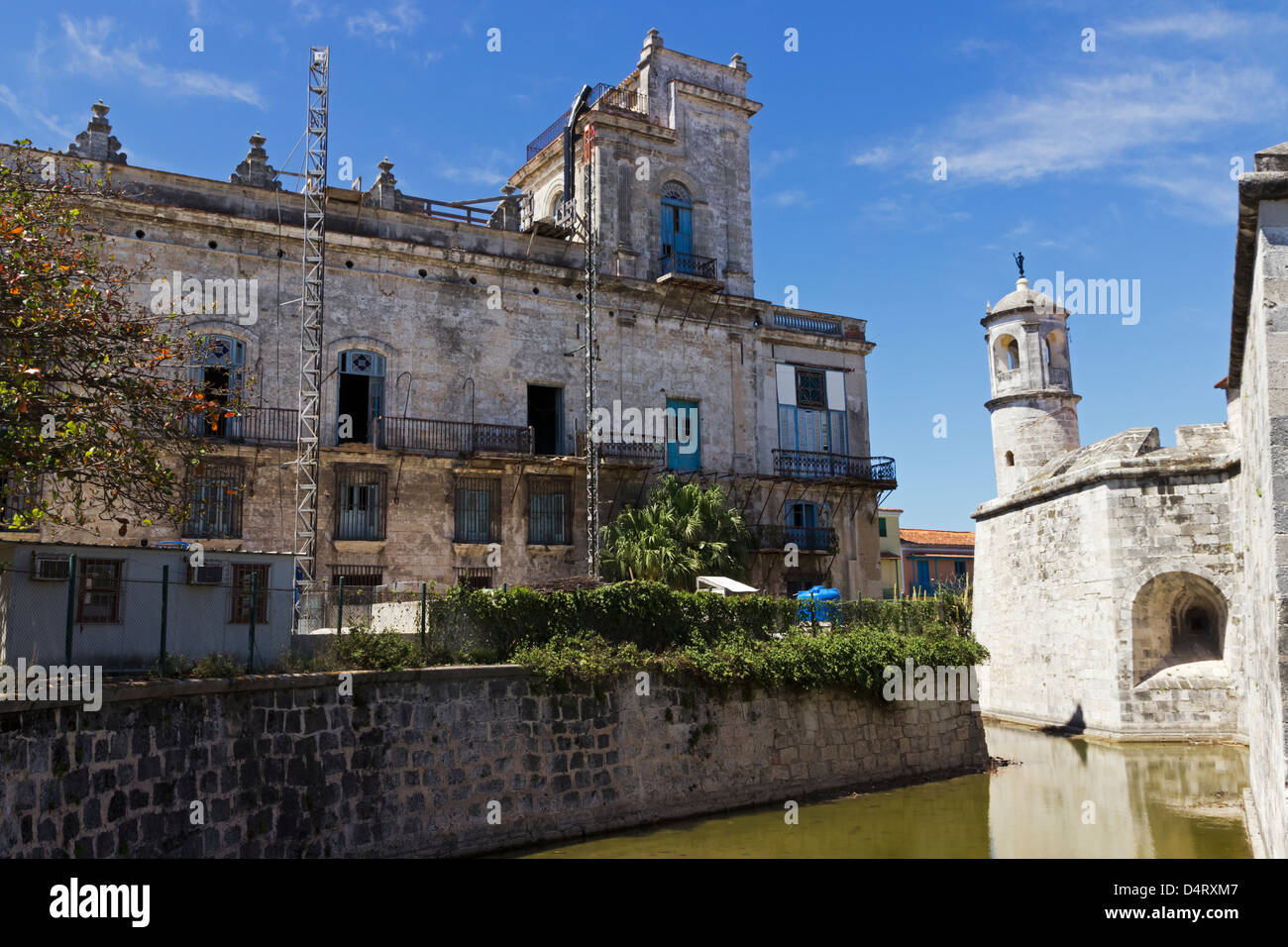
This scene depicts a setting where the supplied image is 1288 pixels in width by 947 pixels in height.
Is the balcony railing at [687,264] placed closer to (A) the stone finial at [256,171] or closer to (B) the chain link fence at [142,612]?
(A) the stone finial at [256,171]

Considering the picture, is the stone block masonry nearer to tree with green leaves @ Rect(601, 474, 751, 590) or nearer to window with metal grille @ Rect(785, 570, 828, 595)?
tree with green leaves @ Rect(601, 474, 751, 590)

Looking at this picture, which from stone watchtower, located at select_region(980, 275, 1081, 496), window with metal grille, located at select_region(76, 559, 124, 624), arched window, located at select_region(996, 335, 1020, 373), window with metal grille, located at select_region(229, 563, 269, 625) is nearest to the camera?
window with metal grille, located at select_region(76, 559, 124, 624)

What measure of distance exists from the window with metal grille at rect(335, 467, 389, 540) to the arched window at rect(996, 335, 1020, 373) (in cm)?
1938

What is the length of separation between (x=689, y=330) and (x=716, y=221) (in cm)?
358

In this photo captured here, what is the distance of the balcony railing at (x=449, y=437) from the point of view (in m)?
24.5

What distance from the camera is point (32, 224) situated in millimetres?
11078

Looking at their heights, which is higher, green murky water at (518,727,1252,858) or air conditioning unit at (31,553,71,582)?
air conditioning unit at (31,553,71,582)

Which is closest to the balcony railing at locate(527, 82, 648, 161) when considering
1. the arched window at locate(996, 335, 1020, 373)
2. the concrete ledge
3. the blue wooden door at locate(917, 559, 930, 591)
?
the arched window at locate(996, 335, 1020, 373)

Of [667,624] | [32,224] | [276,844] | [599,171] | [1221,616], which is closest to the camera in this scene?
[32,224]

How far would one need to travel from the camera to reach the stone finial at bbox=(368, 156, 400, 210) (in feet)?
84.3

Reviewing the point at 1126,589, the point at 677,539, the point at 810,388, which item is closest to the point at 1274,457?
the point at 1126,589

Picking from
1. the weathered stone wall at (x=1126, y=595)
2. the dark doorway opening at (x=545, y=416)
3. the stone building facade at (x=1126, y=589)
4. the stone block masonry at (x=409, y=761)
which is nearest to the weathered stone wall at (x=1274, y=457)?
the stone building facade at (x=1126, y=589)
